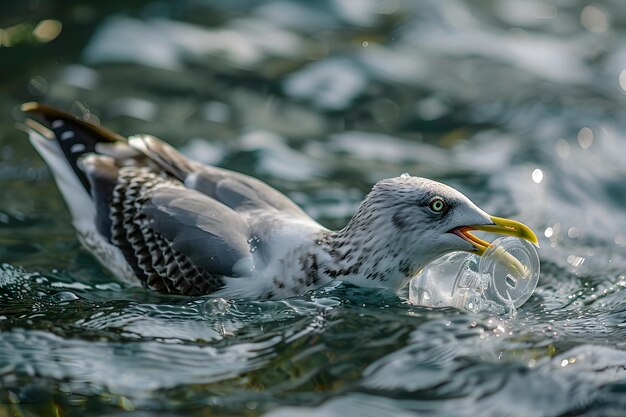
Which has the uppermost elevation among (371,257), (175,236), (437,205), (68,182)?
(437,205)

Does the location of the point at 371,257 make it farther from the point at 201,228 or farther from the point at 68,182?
the point at 68,182

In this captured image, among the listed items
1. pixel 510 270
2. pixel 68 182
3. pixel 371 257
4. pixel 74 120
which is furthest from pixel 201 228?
pixel 510 270

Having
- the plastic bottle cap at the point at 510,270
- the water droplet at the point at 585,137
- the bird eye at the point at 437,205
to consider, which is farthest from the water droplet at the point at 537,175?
the bird eye at the point at 437,205

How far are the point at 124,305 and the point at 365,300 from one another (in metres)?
1.47

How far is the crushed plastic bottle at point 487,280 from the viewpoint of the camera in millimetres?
6121

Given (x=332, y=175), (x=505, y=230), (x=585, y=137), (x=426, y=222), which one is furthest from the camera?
(x=585, y=137)

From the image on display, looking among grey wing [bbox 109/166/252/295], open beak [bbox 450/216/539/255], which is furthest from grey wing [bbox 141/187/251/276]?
open beak [bbox 450/216/539/255]

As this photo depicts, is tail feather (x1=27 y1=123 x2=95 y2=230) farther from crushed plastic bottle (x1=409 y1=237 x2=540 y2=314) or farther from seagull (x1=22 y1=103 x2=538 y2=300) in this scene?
crushed plastic bottle (x1=409 y1=237 x2=540 y2=314)

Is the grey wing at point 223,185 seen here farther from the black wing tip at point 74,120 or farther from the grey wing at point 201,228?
the black wing tip at point 74,120

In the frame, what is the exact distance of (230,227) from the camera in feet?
22.0

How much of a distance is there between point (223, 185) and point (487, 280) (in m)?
2.03

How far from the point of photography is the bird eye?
244 inches

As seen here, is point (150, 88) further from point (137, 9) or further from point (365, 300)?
point (365, 300)

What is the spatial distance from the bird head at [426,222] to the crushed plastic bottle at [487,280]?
9cm
